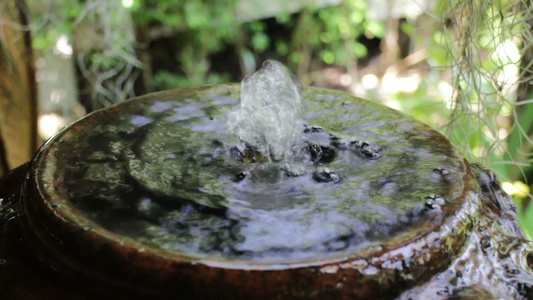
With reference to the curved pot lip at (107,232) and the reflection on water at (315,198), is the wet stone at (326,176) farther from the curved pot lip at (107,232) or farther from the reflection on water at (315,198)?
the curved pot lip at (107,232)

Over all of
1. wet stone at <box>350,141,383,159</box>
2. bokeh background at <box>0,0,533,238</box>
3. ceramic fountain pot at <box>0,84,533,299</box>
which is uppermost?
wet stone at <box>350,141,383,159</box>

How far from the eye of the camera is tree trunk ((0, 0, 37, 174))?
2.38 metres

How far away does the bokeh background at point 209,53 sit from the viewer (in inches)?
98.3

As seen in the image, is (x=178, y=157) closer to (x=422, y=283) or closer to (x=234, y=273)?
(x=234, y=273)

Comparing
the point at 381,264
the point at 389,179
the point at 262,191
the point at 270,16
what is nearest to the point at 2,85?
the point at 262,191

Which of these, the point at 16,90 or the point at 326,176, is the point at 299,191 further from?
the point at 16,90

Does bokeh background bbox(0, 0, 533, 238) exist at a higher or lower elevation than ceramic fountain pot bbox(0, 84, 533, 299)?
lower

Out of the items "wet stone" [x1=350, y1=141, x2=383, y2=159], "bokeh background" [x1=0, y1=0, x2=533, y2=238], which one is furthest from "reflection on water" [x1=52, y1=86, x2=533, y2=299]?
"bokeh background" [x1=0, y1=0, x2=533, y2=238]

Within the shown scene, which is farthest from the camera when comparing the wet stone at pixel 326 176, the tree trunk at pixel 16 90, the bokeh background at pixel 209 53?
the bokeh background at pixel 209 53

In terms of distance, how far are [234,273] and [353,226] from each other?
228 mm

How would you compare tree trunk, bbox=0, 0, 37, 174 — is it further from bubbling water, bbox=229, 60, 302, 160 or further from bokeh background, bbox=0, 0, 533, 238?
bubbling water, bbox=229, 60, 302, 160

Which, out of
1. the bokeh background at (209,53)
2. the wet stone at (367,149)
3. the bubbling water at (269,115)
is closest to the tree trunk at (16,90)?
the bokeh background at (209,53)

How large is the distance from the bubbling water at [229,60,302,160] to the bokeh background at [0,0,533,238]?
49.3 inches

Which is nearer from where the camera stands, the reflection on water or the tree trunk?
the reflection on water
